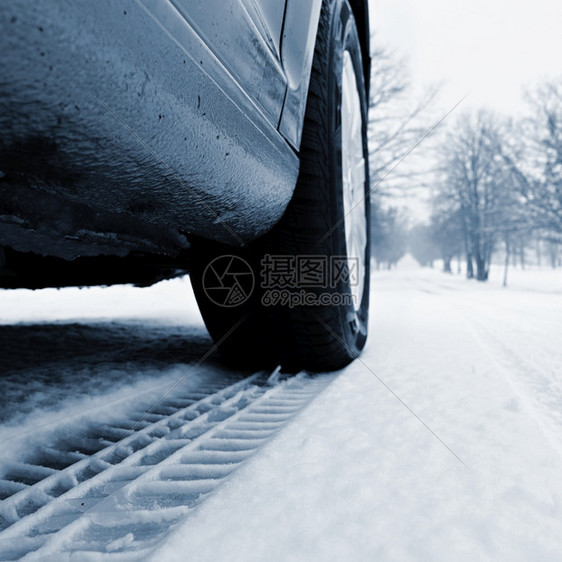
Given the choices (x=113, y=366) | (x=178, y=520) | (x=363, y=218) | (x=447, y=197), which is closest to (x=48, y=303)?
(x=113, y=366)

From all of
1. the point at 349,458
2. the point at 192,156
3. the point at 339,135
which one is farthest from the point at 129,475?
the point at 339,135

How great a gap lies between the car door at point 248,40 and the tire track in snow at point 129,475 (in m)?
0.74

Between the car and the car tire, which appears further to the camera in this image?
the car tire

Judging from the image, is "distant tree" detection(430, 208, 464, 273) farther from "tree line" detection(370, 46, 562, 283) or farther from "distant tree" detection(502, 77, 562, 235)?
"distant tree" detection(502, 77, 562, 235)

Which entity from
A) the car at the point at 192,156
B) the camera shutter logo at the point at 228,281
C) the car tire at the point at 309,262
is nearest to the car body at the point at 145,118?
the car at the point at 192,156

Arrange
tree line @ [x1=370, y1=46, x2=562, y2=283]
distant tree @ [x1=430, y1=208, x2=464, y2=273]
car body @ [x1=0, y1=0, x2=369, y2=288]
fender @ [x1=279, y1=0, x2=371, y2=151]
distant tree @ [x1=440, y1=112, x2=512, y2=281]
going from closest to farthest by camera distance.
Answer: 1. car body @ [x1=0, y1=0, x2=369, y2=288]
2. fender @ [x1=279, y1=0, x2=371, y2=151]
3. tree line @ [x1=370, y1=46, x2=562, y2=283]
4. distant tree @ [x1=440, y1=112, x2=512, y2=281]
5. distant tree @ [x1=430, y1=208, x2=464, y2=273]

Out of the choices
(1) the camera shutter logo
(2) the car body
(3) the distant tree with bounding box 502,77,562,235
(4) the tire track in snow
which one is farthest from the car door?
(3) the distant tree with bounding box 502,77,562,235

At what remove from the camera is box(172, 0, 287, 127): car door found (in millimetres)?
620

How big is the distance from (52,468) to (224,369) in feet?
2.99

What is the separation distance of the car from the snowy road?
0.99ft

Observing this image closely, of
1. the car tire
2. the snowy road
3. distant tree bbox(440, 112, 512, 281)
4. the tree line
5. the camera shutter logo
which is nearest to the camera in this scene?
the snowy road

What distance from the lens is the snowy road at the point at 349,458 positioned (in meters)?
0.59

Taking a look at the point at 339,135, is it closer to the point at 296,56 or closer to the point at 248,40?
the point at 296,56

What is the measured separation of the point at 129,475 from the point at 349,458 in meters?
0.44
